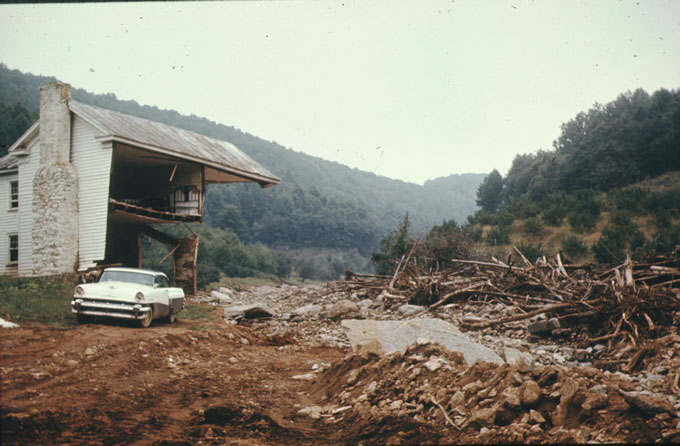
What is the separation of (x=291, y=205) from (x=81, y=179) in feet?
234

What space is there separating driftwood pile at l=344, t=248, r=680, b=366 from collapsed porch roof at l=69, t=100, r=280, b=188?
437 inches

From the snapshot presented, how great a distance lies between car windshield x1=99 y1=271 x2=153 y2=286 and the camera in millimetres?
13266

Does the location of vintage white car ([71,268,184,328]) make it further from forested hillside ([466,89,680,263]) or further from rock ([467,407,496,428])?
forested hillside ([466,89,680,263])

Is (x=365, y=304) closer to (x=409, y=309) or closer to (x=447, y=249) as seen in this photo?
(x=409, y=309)

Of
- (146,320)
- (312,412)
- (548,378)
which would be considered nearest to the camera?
(548,378)

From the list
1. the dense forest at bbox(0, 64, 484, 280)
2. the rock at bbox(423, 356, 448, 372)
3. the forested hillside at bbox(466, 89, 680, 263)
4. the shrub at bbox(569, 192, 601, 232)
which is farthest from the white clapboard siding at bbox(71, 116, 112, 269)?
the shrub at bbox(569, 192, 601, 232)

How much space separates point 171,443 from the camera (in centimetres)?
467

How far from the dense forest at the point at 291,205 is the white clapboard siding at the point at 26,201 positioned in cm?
1630

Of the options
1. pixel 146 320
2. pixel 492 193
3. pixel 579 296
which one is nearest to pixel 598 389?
pixel 579 296

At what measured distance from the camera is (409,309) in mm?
14836

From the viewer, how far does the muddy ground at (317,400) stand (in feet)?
15.0

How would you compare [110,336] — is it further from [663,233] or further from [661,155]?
[661,155]

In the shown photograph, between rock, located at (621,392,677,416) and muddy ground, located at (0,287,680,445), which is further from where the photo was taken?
muddy ground, located at (0,287,680,445)

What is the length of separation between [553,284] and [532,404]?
9384mm
